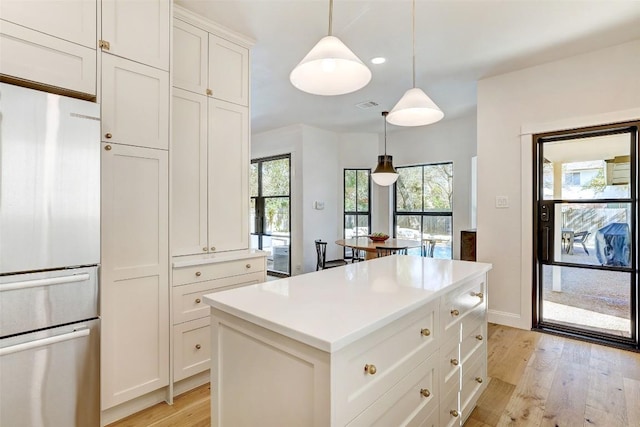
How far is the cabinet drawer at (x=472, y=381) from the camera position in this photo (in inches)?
71.6

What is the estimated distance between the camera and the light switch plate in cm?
359

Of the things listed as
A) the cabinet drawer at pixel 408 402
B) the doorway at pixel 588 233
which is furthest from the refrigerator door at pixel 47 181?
the doorway at pixel 588 233

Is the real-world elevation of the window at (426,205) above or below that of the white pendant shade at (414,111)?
below

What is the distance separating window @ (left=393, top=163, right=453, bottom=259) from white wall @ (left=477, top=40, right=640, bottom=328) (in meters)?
1.90

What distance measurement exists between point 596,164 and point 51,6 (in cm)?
434

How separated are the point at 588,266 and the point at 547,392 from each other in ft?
5.18

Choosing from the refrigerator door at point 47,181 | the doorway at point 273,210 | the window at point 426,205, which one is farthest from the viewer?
the doorway at point 273,210

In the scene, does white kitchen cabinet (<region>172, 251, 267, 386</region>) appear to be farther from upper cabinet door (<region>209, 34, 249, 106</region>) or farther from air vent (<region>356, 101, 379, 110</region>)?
air vent (<region>356, 101, 379, 110</region>)

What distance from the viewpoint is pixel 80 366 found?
1.58 metres

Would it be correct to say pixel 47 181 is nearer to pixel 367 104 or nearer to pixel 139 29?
pixel 139 29

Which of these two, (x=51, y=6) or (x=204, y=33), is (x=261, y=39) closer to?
(x=204, y=33)

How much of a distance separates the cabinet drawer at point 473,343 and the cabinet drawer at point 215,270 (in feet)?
5.39

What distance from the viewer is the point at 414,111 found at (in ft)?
7.47

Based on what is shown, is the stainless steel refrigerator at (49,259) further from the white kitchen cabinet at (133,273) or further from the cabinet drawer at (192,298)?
the cabinet drawer at (192,298)
